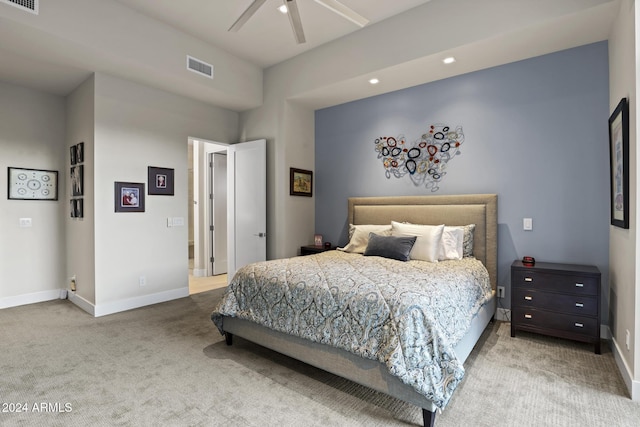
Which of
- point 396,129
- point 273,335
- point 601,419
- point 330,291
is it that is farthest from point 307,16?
point 601,419

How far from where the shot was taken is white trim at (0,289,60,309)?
14.0ft

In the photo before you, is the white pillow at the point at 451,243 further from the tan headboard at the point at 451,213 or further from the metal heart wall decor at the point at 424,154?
the metal heart wall decor at the point at 424,154

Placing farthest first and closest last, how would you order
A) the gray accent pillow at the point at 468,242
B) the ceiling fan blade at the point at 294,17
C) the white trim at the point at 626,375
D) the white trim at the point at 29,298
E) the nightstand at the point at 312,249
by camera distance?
the nightstand at the point at 312,249
the white trim at the point at 29,298
the gray accent pillow at the point at 468,242
the ceiling fan blade at the point at 294,17
the white trim at the point at 626,375

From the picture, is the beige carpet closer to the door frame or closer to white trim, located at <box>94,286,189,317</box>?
white trim, located at <box>94,286,189,317</box>

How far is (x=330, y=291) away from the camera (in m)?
2.36

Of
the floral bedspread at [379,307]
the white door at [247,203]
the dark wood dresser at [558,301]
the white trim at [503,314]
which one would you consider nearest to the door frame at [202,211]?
the white door at [247,203]

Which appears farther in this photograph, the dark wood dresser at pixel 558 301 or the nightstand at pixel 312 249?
the nightstand at pixel 312 249

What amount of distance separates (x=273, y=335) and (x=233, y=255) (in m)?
2.64

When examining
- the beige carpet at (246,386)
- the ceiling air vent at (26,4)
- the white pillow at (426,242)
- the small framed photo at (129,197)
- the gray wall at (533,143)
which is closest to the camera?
the beige carpet at (246,386)

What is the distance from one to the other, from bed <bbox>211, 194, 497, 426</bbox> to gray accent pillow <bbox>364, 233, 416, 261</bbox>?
0.38ft

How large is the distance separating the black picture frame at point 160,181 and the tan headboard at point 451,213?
8.66 ft

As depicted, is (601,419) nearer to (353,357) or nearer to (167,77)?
(353,357)

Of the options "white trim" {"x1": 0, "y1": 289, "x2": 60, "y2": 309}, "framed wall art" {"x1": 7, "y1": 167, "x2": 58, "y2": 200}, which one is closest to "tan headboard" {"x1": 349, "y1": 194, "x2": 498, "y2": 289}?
"framed wall art" {"x1": 7, "y1": 167, "x2": 58, "y2": 200}

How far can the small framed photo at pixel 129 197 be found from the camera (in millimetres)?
4125
